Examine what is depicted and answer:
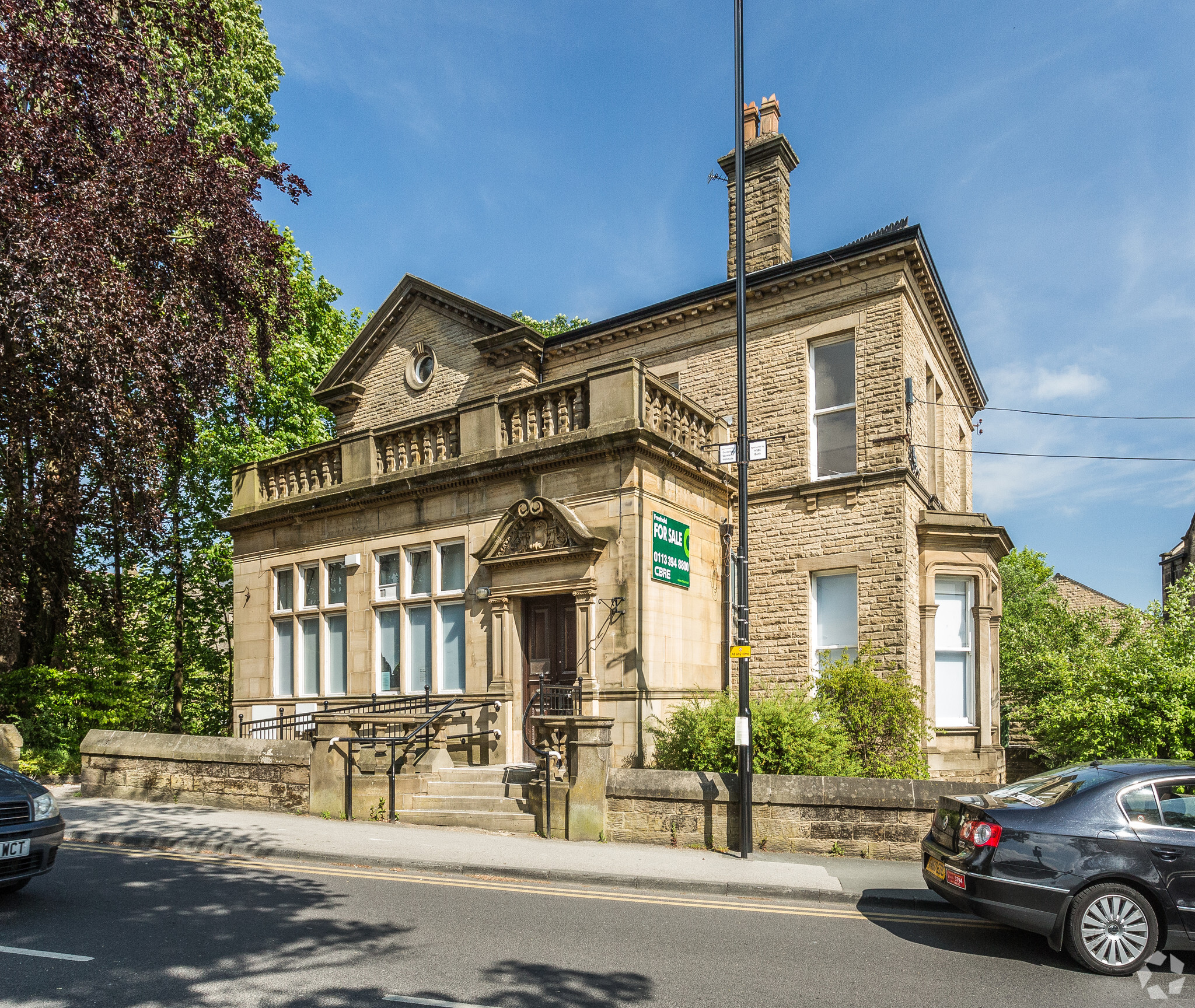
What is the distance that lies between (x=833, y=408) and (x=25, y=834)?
44.2ft

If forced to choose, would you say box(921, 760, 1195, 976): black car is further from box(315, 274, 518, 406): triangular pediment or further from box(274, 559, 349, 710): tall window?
box(315, 274, 518, 406): triangular pediment

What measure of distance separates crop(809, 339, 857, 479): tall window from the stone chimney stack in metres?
2.98

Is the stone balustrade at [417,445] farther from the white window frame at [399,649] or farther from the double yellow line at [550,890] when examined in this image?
the double yellow line at [550,890]

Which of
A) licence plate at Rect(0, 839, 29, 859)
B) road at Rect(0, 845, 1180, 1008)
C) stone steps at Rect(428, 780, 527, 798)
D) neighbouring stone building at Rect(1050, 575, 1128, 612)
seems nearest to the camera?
road at Rect(0, 845, 1180, 1008)

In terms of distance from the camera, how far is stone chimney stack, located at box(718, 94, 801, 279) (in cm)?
1875

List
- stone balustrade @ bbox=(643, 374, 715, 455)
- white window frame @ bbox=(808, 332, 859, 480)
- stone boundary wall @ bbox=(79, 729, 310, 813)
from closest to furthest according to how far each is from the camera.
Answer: stone boundary wall @ bbox=(79, 729, 310, 813)
stone balustrade @ bbox=(643, 374, 715, 455)
white window frame @ bbox=(808, 332, 859, 480)

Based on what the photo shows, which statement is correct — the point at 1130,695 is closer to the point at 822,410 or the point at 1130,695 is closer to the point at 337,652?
the point at 822,410

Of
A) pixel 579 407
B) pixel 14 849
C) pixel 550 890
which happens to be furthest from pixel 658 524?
pixel 14 849

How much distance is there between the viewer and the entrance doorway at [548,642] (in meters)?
14.2

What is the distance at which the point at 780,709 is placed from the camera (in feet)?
37.4

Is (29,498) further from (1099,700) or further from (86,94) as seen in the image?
(1099,700)

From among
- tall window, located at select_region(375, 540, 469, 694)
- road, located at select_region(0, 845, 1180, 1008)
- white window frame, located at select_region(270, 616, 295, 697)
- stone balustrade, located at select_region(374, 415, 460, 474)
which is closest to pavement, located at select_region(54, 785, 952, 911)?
road, located at select_region(0, 845, 1180, 1008)

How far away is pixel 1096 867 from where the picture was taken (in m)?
6.39

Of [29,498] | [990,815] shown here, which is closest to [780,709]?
[990,815]
